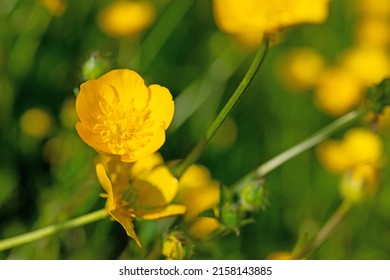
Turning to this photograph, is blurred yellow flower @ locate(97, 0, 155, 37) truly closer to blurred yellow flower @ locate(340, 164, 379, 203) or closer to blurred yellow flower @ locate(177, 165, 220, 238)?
blurred yellow flower @ locate(177, 165, 220, 238)

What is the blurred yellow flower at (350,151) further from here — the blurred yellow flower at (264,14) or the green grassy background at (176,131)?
the blurred yellow flower at (264,14)

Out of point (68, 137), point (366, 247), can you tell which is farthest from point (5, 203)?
point (366, 247)

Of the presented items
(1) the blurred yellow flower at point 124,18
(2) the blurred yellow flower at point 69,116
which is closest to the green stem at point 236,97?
(2) the blurred yellow flower at point 69,116

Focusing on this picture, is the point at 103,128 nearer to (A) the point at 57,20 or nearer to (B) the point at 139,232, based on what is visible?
(B) the point at 139,232

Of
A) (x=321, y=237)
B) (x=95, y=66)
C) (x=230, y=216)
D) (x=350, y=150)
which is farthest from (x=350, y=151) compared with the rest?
(x=95, y=66)

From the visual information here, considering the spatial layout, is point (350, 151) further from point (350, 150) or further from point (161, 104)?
point (161, 104)

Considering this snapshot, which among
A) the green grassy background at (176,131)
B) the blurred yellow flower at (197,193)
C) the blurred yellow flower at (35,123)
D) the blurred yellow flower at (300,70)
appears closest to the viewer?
the blurred yellow flower at (197,193)
